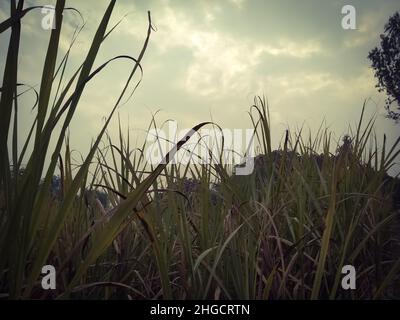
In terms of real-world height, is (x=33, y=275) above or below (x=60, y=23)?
below

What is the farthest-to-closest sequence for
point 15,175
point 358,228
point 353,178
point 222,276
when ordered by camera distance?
point 353,178
point 358,228
point 222,276
point 15,175

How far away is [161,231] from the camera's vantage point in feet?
3.34

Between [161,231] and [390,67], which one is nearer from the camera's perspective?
[161,231]

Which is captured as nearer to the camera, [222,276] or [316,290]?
[316,290]

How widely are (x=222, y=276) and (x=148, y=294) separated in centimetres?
20

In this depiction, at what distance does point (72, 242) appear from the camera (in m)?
1.18

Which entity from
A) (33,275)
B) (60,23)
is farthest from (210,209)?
(60,23)

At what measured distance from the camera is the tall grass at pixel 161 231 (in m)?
0.69

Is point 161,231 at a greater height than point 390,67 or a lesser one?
lesser

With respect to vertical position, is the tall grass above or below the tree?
below

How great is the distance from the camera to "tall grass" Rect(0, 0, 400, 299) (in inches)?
27.1

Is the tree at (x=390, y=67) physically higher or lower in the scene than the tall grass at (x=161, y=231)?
higher

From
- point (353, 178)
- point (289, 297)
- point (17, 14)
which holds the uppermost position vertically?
point (17, 14)
